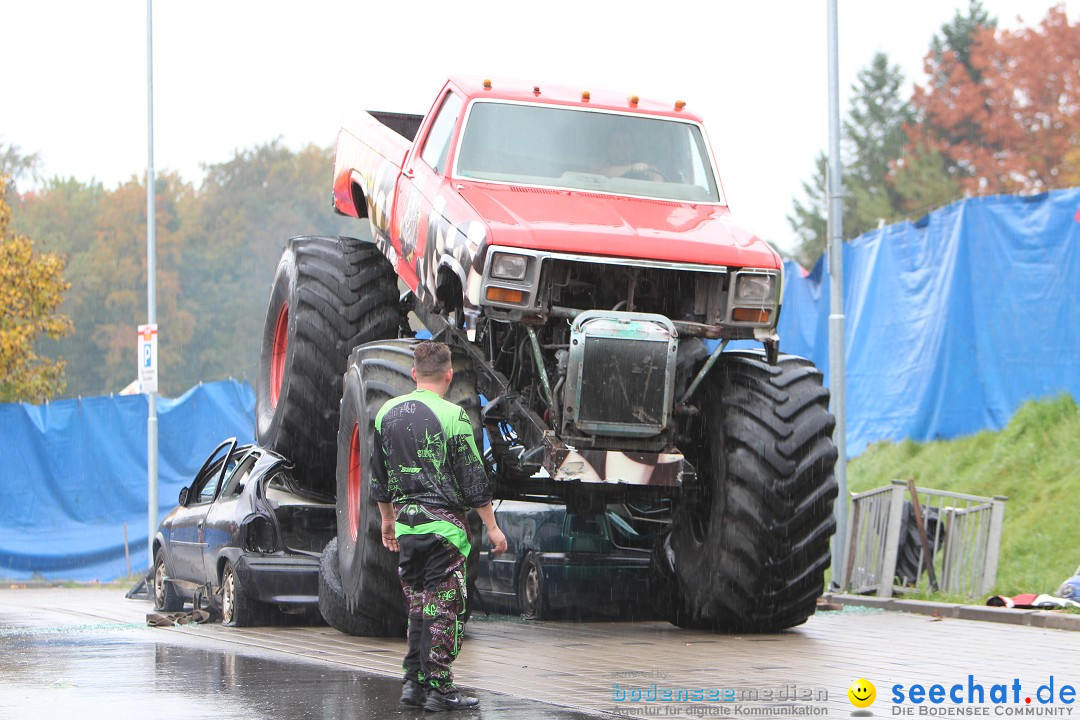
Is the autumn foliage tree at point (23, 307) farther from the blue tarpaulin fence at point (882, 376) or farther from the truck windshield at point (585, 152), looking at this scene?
the truck windshield at point (585, 152)

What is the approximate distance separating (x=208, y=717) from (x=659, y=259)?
4337mm

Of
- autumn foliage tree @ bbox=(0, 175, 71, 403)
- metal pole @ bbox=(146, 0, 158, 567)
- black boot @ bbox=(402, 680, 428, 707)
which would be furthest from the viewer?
autumn foliage tree @ bbox=(0, 175, 71, 403)

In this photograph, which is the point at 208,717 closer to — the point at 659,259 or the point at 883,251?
the point at 659,259

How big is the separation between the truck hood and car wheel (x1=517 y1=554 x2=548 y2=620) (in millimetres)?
3152

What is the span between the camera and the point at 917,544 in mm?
14797

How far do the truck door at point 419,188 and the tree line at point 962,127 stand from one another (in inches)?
1158

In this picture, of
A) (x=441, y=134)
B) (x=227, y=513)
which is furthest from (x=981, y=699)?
(x=227, y=513)

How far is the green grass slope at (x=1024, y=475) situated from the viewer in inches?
597

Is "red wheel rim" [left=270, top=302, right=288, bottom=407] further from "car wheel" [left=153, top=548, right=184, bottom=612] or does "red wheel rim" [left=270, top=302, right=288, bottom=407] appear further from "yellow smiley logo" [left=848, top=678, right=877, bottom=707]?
"yellow smiley logo" [left=848, top=678, right=877, bottom=707]

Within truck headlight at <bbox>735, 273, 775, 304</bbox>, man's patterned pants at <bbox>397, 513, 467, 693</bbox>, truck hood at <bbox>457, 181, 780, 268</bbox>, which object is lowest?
man's patterned pants at <bbox>397, 513, 467, 693</bbox>

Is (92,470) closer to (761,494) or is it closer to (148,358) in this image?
(148,358)

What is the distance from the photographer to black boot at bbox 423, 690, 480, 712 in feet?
23.5

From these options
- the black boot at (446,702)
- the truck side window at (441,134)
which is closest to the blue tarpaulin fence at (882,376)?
the truck side window at (441,134)

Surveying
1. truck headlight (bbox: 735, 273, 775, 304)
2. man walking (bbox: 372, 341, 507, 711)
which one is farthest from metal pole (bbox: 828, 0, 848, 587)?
man walking (bbox: 372, 341, 507, 711)
